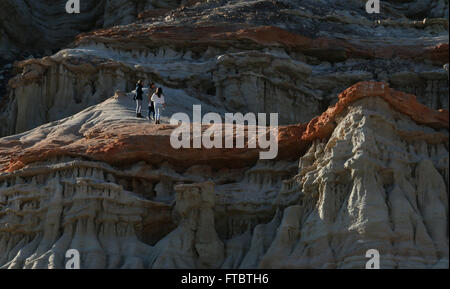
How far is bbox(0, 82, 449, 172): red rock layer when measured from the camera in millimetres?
28641

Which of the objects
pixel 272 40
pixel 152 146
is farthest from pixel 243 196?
pixel 272 40

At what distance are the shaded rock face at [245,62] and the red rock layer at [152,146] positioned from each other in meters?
7.68

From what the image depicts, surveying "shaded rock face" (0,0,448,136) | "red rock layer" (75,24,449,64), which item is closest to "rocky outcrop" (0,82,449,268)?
"shaded rock face" (0,0,448,136)

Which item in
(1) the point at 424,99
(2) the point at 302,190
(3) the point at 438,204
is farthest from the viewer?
(1) the point at 424,99

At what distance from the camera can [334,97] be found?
41.2m

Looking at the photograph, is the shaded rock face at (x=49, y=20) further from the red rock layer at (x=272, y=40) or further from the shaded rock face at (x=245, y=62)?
the red rock layer at (x=272, y=40)

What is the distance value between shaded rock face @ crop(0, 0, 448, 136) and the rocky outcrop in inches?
328

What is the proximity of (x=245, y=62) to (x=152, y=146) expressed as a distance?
448 inches

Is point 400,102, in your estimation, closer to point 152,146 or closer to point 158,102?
point 152,146

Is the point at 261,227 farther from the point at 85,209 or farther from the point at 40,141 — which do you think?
the point at 40,141

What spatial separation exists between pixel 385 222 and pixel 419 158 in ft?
8.00
